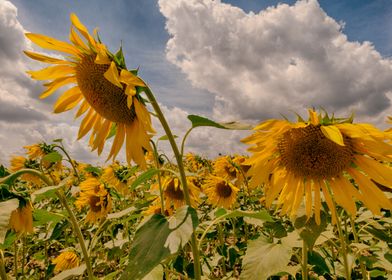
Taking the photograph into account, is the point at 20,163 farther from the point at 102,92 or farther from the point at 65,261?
the point at 102,92

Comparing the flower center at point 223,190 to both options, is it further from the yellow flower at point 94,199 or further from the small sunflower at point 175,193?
the yellow flower at point 94,199

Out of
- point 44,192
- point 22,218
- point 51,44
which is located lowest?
point 22,218

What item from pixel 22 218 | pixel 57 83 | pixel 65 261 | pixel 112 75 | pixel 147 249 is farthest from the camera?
pixel 65 261

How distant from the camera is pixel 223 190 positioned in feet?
15.3

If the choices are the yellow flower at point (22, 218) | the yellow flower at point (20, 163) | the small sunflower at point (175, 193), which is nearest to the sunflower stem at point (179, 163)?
the yellow flower at point (22, 218)

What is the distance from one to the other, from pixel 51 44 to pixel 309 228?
5.33 feet

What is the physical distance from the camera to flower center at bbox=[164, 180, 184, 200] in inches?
150

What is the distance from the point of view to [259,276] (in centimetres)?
143

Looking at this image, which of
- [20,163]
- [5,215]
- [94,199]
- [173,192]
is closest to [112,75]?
[5,215]

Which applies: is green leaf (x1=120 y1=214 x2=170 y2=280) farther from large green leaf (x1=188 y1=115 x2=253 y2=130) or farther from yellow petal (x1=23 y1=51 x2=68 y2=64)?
yellow petal (x1=23 y1=51 x2=68 y2=64)

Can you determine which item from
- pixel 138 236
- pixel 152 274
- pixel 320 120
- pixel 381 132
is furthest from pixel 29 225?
pixel 381 132

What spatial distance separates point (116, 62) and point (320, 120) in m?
1.06

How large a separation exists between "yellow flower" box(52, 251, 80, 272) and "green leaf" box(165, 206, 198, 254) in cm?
272

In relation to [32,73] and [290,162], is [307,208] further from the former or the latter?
[32,73]
